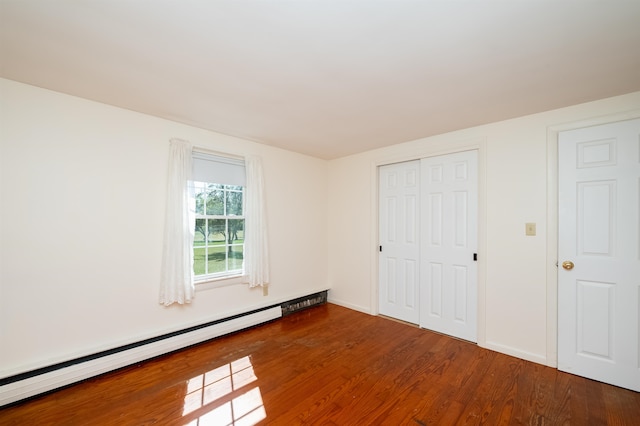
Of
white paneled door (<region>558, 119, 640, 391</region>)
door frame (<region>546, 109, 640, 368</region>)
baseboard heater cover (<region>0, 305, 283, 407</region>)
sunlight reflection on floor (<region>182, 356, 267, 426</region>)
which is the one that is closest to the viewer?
sunlight reflection on floor (<region>182, 356, 267, 426</region>)

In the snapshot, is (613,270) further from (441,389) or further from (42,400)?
(42,400)

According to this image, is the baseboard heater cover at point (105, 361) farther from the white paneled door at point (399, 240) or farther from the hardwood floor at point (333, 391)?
the white paneled door at point (399, 240)

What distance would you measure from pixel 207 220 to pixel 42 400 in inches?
75.4

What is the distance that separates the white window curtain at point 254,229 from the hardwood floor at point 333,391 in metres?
0.83

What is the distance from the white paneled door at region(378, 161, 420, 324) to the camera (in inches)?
141

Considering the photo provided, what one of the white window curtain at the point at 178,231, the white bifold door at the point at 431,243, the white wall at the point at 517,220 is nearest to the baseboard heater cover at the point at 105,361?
the white window curtain at the point at 178,231

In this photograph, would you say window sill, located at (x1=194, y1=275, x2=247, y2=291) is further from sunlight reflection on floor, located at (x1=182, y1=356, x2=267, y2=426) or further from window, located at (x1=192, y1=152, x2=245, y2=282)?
sunlight reflection on floor, located at (x1=182, y1=356, x2=267, y2=426)

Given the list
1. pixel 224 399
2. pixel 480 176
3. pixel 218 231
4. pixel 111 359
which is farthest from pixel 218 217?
pixel 480 176

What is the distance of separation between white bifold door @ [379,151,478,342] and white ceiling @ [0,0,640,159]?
2.80 feet

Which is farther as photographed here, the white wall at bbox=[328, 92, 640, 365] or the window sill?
the window sill

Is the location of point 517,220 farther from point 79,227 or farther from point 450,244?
point 79,227

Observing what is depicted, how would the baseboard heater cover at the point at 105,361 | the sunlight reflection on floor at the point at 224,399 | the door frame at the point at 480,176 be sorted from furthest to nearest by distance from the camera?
1. the door frame at the point at 480,176
2. the baseboard heater cover at the point at 105,361
3. the sunlight reflection on floor at the point at 224,399

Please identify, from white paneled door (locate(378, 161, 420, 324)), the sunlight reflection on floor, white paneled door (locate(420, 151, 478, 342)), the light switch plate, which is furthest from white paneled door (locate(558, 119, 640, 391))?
the sunlight reflection on floor

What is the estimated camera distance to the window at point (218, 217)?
3.06m
